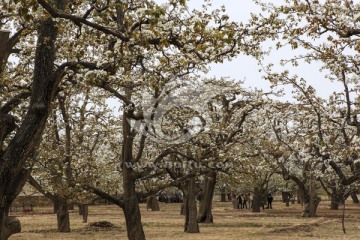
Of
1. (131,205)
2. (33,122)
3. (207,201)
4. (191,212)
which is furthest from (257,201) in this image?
(33,122)

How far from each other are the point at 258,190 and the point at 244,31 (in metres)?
47.8

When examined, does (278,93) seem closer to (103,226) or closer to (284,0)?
(103,226)

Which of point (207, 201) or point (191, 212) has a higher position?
point (207, 201)

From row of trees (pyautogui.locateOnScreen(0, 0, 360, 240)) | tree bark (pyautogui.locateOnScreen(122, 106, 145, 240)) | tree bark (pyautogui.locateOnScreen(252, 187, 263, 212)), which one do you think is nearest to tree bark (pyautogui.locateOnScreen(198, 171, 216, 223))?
row of trees (pyautogui.locateOnScreen(0, 0, 360, 240))

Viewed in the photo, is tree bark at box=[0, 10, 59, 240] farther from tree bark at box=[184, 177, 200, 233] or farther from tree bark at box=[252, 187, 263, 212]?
tree bark at box=[252, 187, 263, 212]

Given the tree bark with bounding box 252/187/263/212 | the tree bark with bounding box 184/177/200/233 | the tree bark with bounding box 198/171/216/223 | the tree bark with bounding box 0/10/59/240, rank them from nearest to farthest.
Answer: the tree bark with bounding box 0/10/59/240
the tree bark with bounding box 184/177/200/233
the tree bark with bounding box 198/171/216/223
the tree bark with bounding box 252/187/263/212

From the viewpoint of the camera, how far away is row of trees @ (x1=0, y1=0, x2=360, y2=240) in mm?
10336

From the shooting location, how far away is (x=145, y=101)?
Result: 821 inches

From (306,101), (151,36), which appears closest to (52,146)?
(306,101)

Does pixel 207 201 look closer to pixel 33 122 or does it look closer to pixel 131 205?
pixel 131 205

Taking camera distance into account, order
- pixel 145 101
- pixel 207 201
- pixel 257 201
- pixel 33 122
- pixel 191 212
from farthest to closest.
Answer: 1. pixel 257 201
2. pixel 207 201
3. pixel 191 212
4. pixel 145 101
5. pixel 33 122

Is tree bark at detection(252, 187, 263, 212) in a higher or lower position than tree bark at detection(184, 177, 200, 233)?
higher

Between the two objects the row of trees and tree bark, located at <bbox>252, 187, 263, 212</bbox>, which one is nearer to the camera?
the row of trees

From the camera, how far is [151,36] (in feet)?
33.0
